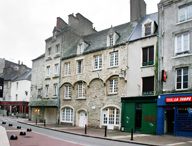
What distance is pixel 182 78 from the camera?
50.3ft

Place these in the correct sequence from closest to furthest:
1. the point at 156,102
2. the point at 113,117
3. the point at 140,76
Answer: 1. the point at 156,102
2. the point at 140,76
3. the point at 113,117

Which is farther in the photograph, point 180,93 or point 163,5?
point 163,5

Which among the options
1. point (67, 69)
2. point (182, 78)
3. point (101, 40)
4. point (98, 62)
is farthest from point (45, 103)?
point (182, 78)

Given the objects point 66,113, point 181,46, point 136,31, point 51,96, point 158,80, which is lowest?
point 66,113

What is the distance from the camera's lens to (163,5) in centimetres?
1745

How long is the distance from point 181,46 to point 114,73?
6.88 meters

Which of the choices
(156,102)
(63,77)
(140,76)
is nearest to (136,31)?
→ (140,76)

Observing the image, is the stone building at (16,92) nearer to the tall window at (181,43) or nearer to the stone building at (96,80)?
the stone building at (96,80)

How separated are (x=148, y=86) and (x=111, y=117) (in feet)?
16.6

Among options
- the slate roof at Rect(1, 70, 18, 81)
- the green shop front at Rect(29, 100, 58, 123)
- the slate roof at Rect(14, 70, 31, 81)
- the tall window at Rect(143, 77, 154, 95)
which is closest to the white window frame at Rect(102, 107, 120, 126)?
the tall window at Rect(143, 77, 154, 95)

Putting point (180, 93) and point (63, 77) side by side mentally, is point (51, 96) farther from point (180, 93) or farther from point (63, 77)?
point (180, 93)

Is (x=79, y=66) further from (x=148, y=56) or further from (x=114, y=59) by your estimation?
(x=148, y=56)

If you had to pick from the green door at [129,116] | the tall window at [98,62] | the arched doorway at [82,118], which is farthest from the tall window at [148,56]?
the arched doorway at [82,118]

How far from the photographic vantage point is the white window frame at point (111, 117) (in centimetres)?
1955
